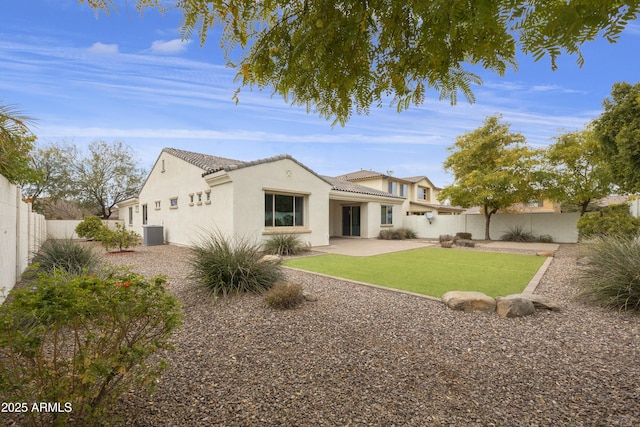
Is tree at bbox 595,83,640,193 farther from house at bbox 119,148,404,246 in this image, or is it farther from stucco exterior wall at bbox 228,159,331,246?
stucco exterior wall at bbox 228,159,331,246

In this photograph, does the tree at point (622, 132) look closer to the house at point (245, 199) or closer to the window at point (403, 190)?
the house at point (245, 199)

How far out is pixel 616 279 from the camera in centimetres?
500

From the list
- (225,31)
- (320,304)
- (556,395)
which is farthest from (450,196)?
(225,31)

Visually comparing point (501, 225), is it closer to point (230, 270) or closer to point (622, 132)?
point (622, 132)

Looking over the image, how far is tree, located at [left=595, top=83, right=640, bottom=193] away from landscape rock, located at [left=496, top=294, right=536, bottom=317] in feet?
27.5

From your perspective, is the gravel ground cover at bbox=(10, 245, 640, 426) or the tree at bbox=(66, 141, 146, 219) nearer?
the gravel ground cover at bbox=(10, 245, 640, 426)

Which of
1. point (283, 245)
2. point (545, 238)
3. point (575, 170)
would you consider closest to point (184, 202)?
point (283, 245)

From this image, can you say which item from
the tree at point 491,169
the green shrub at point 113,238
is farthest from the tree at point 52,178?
the tree at point 491,169

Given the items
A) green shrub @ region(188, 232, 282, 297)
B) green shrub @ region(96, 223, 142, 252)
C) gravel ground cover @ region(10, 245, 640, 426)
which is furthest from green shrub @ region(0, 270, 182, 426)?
green shrub @ region(96, 223, 142, 252)

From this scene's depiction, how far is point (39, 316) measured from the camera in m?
1.79

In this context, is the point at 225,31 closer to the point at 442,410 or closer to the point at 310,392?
the point at 310,392

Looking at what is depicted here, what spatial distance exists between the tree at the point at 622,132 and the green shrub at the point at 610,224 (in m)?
1.30

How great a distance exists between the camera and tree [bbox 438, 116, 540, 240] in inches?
675

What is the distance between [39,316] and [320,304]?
3.88 metres
